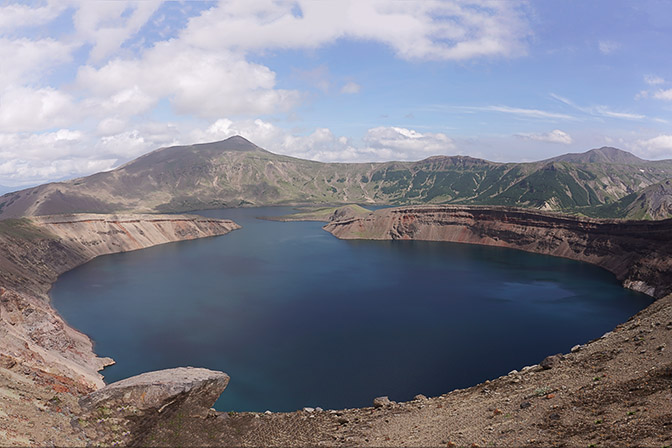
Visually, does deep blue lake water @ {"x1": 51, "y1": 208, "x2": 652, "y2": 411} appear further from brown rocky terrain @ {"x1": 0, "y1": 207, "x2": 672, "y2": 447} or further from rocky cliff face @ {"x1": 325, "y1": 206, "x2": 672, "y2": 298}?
brown rocky terrain @ {"x1": 0, "y1": 207, "x2": 672, "y2": 447}

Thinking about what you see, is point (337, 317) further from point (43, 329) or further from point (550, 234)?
point (550, 234)

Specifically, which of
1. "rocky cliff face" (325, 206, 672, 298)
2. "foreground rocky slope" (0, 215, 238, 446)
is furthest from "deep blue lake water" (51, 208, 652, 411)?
"rocky cliff face" (325, 206, 672, 298)

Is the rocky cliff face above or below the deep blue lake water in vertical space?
above

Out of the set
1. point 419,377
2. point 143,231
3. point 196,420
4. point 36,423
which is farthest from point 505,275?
point 143,231

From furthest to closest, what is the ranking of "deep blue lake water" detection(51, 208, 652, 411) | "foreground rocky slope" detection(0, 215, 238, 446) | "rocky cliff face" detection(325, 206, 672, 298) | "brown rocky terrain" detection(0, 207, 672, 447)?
"rocky cliff face" detection(325, 206, 672, 298) < "deep blue lake water" detection(51, 208, 652, 411) < "foreground rocky slope" detection(0, 215, 238, 446) < "brown rocky terrain" detection(0, 207, 672, 447)

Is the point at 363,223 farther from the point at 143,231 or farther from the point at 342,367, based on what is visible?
the point at 342,367

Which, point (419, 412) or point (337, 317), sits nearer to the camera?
point (419, 412)

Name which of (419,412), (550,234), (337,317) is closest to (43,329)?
(337,317)

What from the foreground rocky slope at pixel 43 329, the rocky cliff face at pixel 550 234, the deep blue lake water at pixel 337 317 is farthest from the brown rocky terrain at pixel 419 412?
the rocky cliff face at pixel 550 234
